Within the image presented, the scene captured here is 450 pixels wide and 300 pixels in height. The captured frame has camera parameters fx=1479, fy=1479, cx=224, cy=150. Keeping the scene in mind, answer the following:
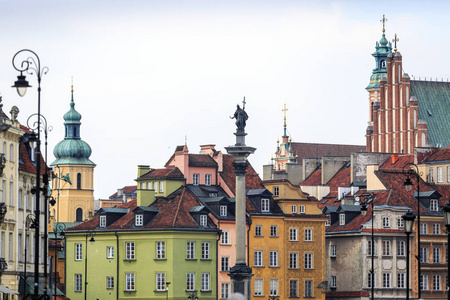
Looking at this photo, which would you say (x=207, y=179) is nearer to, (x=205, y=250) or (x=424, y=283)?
(x=205, y=250)

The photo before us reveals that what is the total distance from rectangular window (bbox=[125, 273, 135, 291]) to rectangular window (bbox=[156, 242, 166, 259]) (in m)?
2.32

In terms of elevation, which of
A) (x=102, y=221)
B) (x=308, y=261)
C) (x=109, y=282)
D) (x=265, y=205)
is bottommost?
(x=109, y=282)

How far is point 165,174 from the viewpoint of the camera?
4168 inches

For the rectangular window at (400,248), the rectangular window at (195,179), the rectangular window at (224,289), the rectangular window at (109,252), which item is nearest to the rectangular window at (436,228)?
the rectangular window at (400,248)

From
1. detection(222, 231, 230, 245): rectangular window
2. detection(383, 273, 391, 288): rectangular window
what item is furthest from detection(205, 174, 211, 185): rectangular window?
detection(383, 273, 391, 288): rectangular window

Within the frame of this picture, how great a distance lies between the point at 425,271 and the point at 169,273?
20.3 m

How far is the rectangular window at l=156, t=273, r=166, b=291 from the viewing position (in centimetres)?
9939

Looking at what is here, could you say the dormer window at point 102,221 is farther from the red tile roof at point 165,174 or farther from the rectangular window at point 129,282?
the rectangular window at point 129,282

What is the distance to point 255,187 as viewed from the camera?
110 meters

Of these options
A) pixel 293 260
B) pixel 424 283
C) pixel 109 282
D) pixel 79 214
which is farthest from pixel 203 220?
pixel 79 214

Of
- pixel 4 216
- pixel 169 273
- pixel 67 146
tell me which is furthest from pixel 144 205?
pixel 67 146

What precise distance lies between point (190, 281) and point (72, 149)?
301 feet

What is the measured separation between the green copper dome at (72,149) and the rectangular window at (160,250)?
87.5m

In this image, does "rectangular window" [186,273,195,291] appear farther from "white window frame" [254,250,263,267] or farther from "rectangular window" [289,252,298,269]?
"rectangular window" [289,252,298,269]
